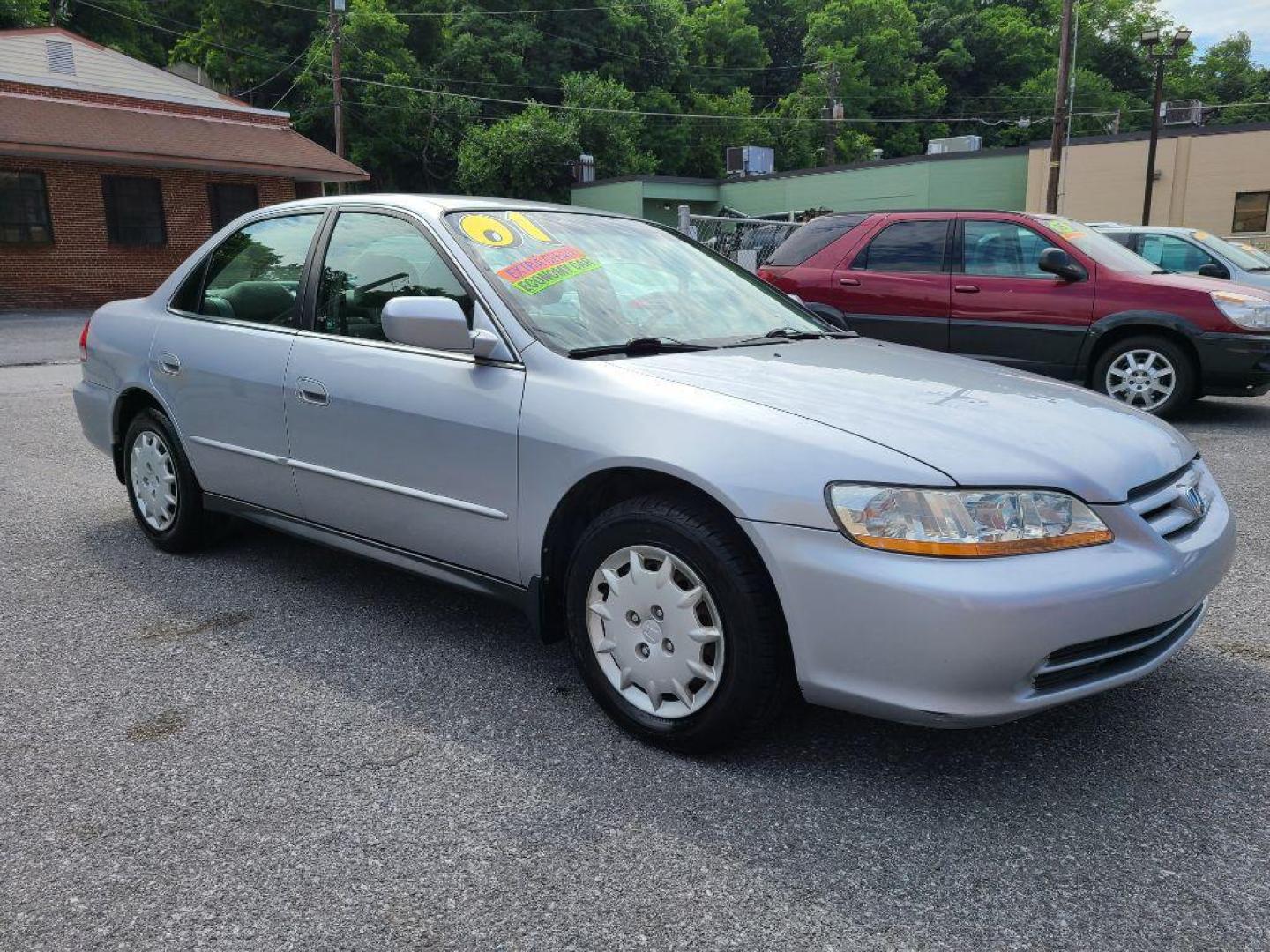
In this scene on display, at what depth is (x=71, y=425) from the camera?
313 inches

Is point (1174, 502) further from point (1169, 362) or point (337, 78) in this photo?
point (337, 78)

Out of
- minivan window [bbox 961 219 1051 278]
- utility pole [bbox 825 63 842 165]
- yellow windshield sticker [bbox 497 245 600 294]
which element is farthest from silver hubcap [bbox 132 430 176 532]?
utility pole [bbox 825 63 842 165]

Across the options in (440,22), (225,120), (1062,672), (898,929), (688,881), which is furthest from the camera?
(440,22)

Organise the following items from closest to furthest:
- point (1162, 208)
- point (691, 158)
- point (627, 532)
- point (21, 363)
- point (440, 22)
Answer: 1. point (627, 532)
2. point (21, 363)
3. point (1162, 208)
4. point (440, 22)
5. point (691, 158)

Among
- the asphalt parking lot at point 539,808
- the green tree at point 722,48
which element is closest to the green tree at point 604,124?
the green tree at point 722,48

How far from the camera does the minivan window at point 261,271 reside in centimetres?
393

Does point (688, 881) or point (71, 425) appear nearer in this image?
point (688, 881)

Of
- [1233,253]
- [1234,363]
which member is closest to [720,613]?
[1234,363]

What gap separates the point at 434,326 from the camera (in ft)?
9.98

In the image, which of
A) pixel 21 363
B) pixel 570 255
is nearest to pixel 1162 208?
pixel 21 363

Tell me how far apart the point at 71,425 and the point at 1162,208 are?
32229 millimetres

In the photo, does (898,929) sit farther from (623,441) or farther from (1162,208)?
(1162,208)

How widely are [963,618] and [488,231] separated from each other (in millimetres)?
2073

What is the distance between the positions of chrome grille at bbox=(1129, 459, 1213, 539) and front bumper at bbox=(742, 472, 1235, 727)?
0.24 ft
